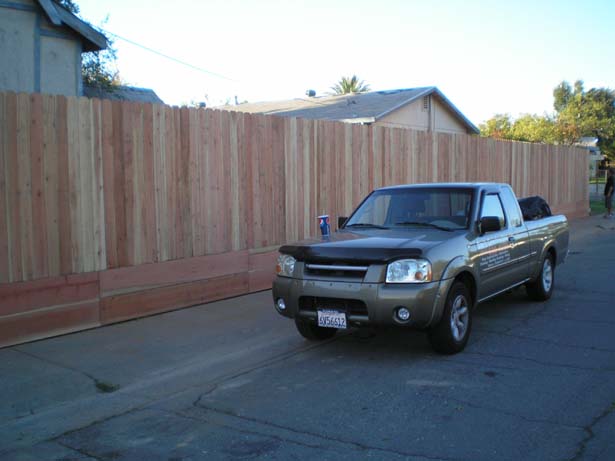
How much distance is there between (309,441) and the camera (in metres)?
4.52

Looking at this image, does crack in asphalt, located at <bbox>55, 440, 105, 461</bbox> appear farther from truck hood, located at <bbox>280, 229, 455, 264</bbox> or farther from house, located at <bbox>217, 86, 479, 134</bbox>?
house, located at <bbox>217, 86, 479, 134</bbox>

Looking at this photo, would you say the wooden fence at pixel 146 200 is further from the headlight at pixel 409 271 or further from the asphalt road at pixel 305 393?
the headlight at pixel 409 271

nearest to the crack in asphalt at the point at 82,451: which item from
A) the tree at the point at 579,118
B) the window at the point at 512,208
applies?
the window at the point at 512,208

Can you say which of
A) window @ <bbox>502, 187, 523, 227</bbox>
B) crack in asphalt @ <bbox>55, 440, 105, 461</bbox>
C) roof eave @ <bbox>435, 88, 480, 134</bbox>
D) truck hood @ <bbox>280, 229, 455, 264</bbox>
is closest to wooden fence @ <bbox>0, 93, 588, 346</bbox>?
truck hood @ <bbox>280, 229, 455, 264</bbox>

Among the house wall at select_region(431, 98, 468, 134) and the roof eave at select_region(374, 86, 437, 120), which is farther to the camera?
the house wall at select_region(431, 98, 468, 134)

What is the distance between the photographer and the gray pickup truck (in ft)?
19.9

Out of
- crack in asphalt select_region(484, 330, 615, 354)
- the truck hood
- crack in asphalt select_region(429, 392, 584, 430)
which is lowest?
crack in asphalt select_region(429, 392, 584, 430)

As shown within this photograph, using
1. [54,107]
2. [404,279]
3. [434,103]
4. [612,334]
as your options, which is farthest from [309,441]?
[434,103]

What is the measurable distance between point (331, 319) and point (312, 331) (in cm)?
96

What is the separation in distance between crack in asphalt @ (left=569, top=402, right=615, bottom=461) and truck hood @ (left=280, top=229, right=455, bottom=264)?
6.62 ft

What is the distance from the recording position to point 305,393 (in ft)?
18.2

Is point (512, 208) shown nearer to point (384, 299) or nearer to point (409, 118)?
point (384, 299)

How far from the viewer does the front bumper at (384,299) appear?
236 inches

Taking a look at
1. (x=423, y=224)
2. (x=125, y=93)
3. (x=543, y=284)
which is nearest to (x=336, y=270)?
(x=423, y=224)
